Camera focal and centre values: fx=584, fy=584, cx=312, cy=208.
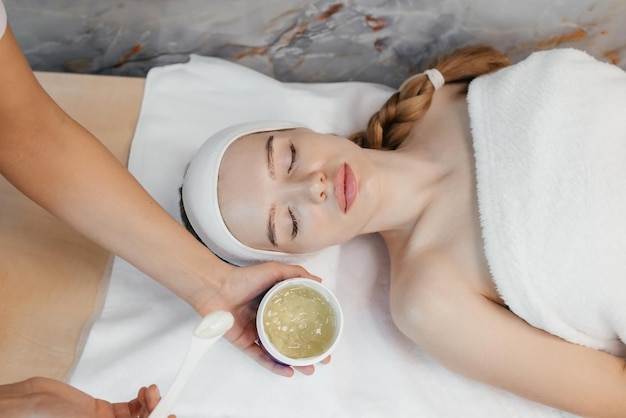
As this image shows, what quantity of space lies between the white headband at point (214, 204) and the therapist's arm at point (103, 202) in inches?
2.3

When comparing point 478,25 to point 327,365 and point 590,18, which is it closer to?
point 590,18

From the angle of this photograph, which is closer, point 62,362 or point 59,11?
point 62,362

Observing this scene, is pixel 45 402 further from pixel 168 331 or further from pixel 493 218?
pixel 493 218

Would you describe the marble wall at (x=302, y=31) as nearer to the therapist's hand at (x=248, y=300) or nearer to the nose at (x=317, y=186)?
the nose at (x=317, y=186)

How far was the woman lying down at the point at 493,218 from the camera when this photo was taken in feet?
3.74

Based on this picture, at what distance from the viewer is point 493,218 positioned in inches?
47.0

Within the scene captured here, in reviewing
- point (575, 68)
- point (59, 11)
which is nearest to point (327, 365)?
point (575, 68)

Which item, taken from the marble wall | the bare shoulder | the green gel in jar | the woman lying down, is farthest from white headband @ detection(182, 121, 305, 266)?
the marble wall

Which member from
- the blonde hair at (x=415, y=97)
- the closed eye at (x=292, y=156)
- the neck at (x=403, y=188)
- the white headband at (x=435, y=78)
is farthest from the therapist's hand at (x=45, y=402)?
the white headband at (x=435, y=78)

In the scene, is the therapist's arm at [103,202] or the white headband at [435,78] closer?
the therapist's arm at [103,202]

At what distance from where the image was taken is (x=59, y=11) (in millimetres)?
1453

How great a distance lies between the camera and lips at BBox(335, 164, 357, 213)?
3.80ft

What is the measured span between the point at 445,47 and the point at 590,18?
36 cm

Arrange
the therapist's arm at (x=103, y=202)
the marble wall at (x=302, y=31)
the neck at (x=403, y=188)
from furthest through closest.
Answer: the marble wall at (x=302, y=31) → the neck at (x=403, y=188) → the therapist's arm at (x=103, y=202)
